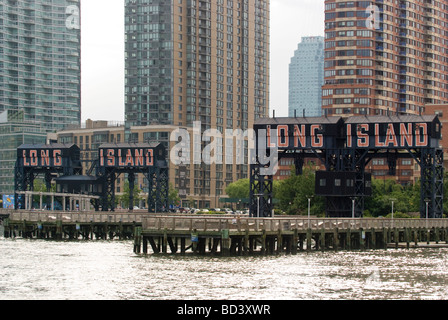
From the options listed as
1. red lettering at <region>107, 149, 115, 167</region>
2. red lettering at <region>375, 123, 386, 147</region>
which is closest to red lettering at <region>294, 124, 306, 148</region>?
red lettering at <region>375, 123, 386, 147</region>

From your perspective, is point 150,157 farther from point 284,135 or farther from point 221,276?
point 221,276

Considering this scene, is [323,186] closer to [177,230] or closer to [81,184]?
[177,230]

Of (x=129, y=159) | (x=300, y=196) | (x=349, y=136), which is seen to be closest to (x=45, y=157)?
(x=129, y=159)

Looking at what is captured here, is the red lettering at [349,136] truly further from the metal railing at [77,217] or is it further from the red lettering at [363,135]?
the metal railing at [77,217]

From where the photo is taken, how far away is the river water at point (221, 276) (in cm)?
5825

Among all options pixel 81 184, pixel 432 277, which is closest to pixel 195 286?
pixel 432 277

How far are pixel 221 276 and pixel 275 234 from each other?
65.8ft

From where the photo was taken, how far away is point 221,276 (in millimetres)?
66688

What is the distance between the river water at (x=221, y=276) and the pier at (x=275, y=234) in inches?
67.1

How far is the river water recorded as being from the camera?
58.2 m

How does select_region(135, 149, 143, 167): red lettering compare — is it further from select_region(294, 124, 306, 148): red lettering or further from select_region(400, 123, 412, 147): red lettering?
select_region(400, 123, 412, 147): red lettering

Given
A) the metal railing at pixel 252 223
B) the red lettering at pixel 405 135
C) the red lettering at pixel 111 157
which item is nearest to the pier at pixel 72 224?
the metal railing at pixel 252 223

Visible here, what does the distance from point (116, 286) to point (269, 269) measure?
14.5m

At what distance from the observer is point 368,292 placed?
60062mm
